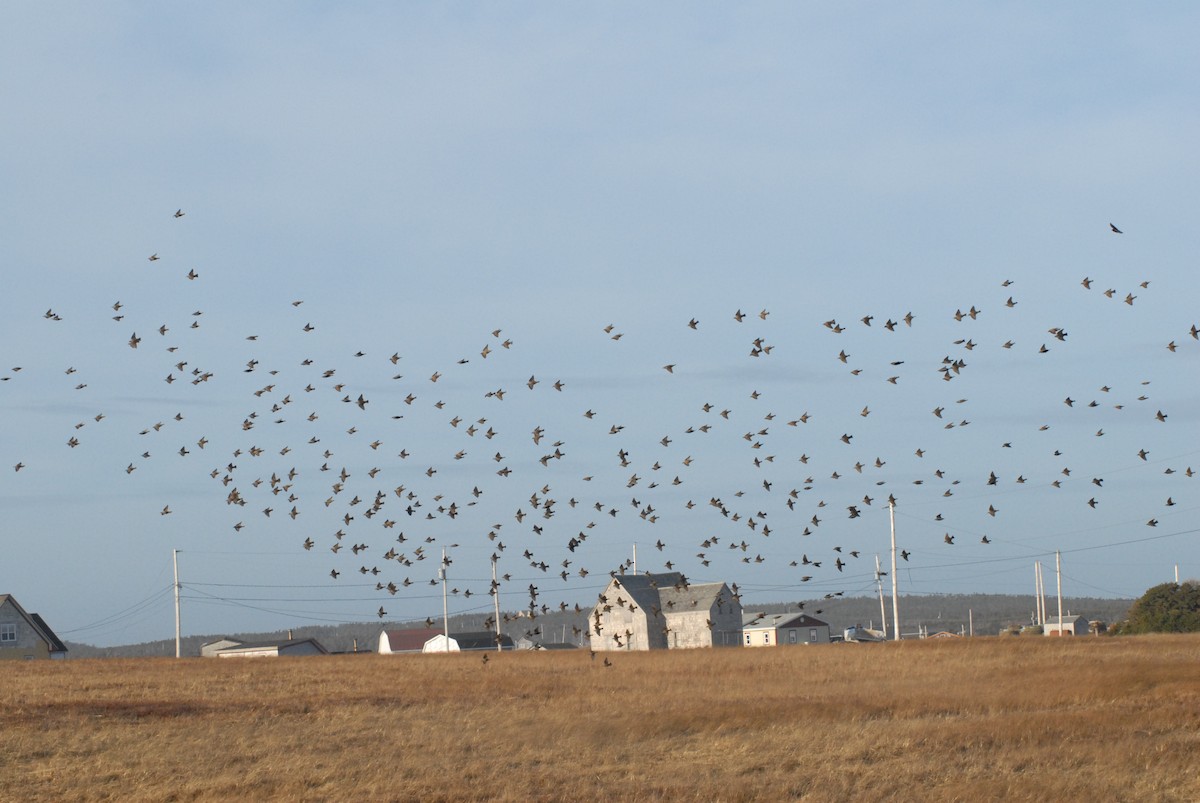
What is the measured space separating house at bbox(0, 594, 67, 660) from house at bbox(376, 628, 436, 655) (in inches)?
2398

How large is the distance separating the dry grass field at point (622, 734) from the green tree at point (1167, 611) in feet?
128

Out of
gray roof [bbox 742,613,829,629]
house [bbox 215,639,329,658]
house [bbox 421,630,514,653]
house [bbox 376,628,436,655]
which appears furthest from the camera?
house [bbox 376,628,436,655]

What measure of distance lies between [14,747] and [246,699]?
51.6ft

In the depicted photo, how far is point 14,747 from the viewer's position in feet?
113

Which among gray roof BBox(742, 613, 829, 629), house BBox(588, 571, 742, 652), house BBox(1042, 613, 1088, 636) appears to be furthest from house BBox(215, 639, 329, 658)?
house BBox(1042, 613, 1088, 636)

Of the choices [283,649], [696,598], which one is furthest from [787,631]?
[283,649]

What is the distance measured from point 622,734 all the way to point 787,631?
11525 centimetres

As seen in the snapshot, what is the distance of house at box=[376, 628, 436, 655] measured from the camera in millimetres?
178000

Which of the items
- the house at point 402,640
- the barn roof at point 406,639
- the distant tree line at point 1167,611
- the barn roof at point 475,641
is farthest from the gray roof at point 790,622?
the distant tree line at point 1167,611

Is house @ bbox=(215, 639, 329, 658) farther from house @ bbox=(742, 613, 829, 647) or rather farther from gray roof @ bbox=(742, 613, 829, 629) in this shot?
gray roof @ bbox=(742, 613, 829, 629)

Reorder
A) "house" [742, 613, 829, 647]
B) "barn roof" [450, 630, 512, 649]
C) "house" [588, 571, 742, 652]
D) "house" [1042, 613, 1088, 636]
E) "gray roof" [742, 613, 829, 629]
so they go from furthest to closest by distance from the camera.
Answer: "barn roof" [450, 630, 512, 649]
"gray roof" [742, 613, 829, 629]
"house" [742, 613, 829, 647]
"house" [1042, 613, 1088, 636]
"house" [588, 571, 742, 652]

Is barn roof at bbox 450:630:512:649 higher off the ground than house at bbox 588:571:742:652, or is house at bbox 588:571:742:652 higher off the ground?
house at bbox 588:571:742:652

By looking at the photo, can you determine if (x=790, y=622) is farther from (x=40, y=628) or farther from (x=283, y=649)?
(x=40, y=628)

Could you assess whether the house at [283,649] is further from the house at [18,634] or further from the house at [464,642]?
the house at [18,634]
